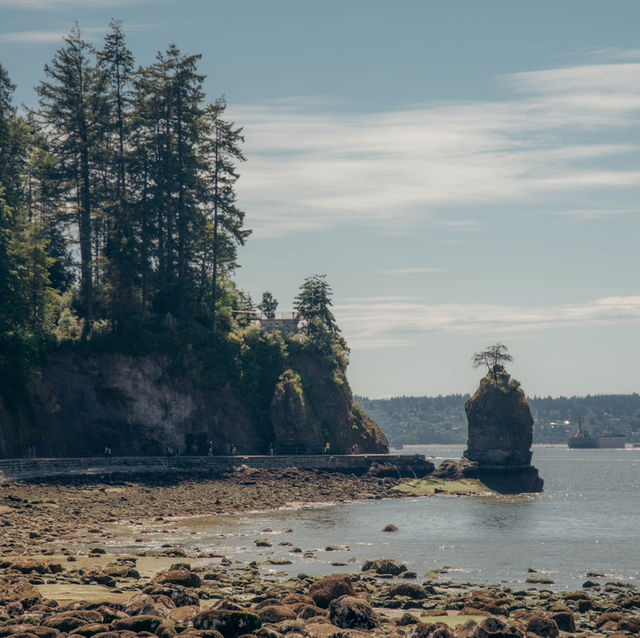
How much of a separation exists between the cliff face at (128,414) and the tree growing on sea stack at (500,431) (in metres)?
18.1

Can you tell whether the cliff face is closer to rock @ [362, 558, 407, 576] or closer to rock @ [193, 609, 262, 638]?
rock @ [362, 558, 407, 576]

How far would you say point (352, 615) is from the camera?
29688 mm

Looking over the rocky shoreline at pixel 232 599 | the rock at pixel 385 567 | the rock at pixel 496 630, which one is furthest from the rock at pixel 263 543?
the rock at pixel 496 630

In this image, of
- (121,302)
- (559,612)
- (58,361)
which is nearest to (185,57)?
(121,302)

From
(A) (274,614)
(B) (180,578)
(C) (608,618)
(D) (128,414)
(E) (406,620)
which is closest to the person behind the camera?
(A) (274,614)

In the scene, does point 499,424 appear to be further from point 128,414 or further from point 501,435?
point 128,414

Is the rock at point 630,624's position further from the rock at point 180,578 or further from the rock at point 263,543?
the rock at point 263,543

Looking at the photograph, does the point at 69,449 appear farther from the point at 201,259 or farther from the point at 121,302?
the point at 201,259

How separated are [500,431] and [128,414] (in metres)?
40.5

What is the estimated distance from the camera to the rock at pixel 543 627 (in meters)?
29.2

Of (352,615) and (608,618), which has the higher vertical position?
(352,615)

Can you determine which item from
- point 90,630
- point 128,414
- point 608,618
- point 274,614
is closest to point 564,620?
point 608,618

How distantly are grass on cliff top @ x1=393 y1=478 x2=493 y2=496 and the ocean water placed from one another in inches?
164

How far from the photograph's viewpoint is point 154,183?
9850 centimetres
